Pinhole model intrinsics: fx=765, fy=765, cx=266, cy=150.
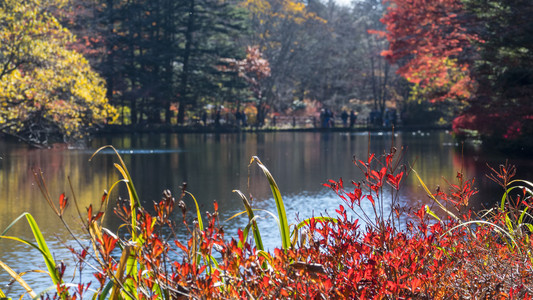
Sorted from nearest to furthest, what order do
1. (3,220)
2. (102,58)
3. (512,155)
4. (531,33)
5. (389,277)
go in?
(389,277)
(3,220)
(531,33)
(512,155)
(102,58)

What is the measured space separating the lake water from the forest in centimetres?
207

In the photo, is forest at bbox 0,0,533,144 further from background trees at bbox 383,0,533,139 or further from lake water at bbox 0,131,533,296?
lake water at bbox 0,131,533,296

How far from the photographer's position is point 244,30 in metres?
51.5

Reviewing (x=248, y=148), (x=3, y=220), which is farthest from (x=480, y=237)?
(x=248, y=148)

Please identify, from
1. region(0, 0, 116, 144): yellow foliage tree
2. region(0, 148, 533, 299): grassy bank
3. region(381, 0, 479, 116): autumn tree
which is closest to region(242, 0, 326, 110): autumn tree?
region(381, 0, 479, 116): autumn tree

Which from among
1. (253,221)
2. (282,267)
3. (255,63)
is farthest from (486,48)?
(255,63)

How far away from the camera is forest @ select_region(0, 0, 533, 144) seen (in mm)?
24172

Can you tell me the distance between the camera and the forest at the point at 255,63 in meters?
24.2

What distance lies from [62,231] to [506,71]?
1544 centimetres

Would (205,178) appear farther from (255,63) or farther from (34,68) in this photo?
(255,63)

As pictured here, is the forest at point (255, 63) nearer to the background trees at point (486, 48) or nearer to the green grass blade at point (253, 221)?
the background trees at point (486, 48)

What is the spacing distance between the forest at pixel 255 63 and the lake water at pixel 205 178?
2.07 metres

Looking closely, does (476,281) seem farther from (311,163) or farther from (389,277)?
(311,163)

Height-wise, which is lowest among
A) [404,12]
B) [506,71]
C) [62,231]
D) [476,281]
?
[62,231]
